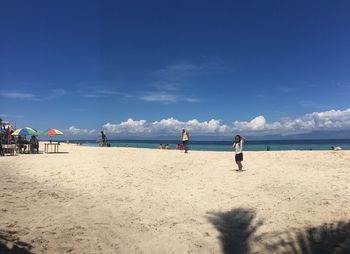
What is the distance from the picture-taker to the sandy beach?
9117mm

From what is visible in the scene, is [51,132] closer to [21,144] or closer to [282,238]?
[21,144]

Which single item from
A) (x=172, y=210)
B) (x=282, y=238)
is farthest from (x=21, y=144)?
(x=282, y=238)

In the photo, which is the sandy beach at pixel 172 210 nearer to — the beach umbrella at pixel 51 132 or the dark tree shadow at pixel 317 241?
the dark tree shadow at pixel 317 241

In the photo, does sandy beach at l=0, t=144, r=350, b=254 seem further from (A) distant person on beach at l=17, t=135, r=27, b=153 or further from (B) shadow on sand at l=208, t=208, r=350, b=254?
(A) distant person on beach at l=17, t=135, r=27, b=153

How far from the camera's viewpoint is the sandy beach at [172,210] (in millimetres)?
9117

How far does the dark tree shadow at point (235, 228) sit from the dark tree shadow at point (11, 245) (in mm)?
4420

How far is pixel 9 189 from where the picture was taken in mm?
13281

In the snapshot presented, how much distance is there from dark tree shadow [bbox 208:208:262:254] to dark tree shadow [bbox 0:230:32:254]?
4420 millimetres

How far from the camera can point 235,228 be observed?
10.2 m

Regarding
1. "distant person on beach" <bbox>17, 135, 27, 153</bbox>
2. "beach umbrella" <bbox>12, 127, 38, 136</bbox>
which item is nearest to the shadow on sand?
"beach umbrella" <bbox>12, 127, 38, 136</bbox>

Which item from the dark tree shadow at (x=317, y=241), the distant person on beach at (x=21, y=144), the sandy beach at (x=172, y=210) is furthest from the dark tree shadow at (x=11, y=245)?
the distant person on beach at (x=21, y=144)

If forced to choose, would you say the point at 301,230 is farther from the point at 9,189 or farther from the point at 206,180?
the point at 9,189

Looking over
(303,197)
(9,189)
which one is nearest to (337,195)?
(303,197)

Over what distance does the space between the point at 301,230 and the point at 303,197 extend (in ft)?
9.52
